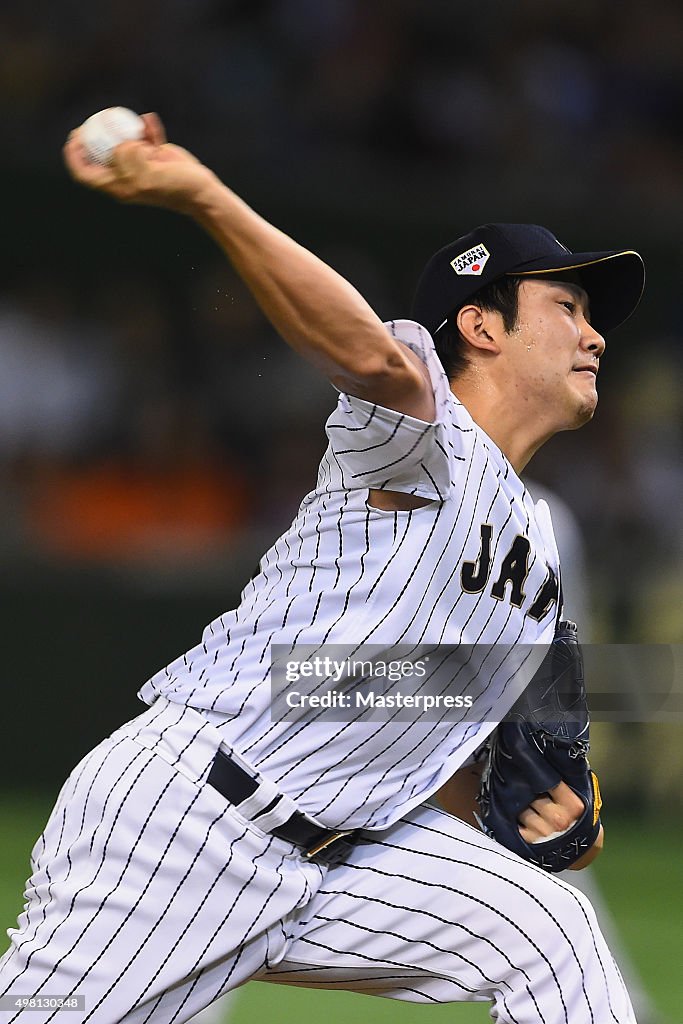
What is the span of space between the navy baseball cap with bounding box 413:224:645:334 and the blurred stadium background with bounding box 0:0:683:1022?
282 cm

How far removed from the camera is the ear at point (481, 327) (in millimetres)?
2861

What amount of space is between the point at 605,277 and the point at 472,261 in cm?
32

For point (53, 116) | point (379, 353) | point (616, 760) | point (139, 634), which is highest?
point (53, 116)

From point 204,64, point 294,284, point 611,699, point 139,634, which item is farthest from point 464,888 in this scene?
point 204,64

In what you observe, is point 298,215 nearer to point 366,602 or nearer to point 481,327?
point 481,327

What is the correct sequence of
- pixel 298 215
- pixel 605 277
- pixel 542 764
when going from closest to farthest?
pixel 542 764 < pixel 605 277 < pixel 298 215

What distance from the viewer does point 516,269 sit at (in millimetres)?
2875

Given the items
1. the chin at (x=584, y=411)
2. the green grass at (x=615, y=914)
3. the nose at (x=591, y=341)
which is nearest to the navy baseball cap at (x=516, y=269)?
the nose at (x=591, y=341)

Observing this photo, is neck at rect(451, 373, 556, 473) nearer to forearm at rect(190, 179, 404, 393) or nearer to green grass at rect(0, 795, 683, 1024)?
forearm at rect(190, 179, 404, 393)

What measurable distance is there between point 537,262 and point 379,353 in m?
0.84

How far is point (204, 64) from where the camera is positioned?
9.70 meters

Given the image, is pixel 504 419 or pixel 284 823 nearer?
pixel 284 823

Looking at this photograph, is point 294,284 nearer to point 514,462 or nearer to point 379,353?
point 379,353

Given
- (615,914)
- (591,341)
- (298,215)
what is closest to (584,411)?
(591,341)
